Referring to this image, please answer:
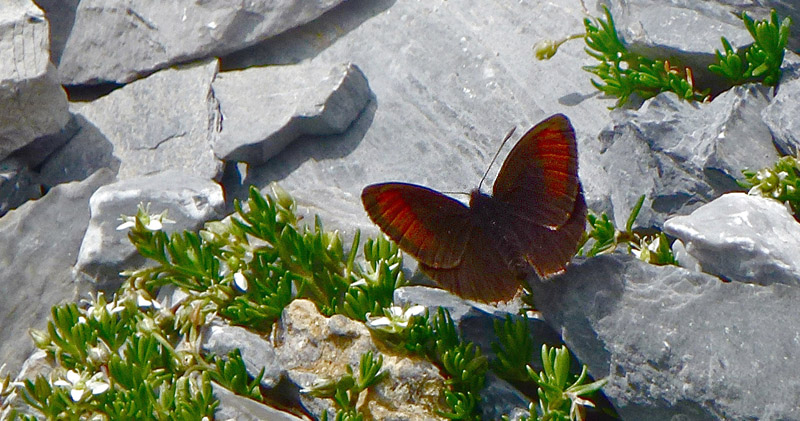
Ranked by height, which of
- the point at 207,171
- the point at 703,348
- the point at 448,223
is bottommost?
the point at 207,171

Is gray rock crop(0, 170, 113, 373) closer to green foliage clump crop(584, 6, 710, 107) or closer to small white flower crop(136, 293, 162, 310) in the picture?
small white flower crop(136, 293, 162, 310)

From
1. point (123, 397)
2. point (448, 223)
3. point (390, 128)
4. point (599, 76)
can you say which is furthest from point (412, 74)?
point (123, 397)

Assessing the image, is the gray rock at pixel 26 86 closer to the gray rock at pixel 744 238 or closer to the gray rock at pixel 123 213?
the gray rock at pixel 123 213

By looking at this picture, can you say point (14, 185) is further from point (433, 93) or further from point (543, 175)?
point (543, 175)

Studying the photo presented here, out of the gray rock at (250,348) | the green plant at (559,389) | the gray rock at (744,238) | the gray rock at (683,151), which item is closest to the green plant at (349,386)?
the gray rock at (250,348)

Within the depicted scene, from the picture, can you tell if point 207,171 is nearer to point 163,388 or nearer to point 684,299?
point 163,388

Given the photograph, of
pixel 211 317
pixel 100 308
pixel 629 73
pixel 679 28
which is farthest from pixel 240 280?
pixel 679 28
